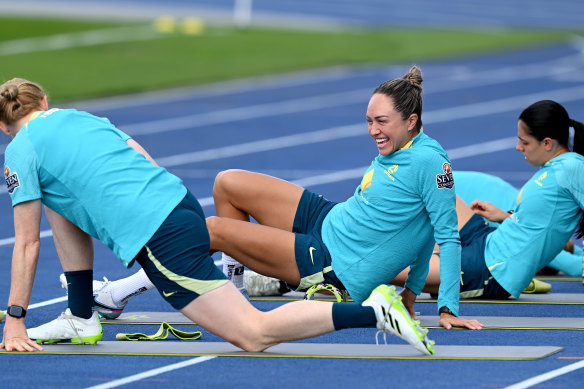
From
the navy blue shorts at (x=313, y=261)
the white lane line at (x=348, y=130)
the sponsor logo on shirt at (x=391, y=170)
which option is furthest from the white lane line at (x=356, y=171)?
the sponsor logo on shirt at (x=391, y=170)

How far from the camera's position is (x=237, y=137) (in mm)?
14711

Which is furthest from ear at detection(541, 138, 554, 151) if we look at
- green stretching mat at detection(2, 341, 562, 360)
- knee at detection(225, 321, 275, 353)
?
knee at detection(225, 321, 275, 353)

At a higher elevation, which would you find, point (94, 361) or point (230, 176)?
point (230, 176)

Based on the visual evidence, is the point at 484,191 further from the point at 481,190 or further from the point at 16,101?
the point at 16,101

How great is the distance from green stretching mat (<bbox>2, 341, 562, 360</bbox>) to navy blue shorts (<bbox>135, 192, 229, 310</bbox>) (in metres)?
0.37

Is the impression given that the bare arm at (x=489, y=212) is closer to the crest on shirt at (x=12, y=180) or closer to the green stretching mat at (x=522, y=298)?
the green stretching mat at (x=522, y=298)

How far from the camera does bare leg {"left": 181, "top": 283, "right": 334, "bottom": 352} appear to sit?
553cm

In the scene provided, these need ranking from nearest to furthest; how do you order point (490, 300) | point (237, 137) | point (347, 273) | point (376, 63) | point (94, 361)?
point (94, 361) < point (347, 273) < point (490, 300) < point (237, 137) < point (376, 63)

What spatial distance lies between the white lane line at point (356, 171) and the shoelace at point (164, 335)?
11.1 feet

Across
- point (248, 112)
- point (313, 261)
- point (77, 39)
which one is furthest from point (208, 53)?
point (313, 261)

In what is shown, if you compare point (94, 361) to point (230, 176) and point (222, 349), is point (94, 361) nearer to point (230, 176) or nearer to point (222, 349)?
point (222, 349)

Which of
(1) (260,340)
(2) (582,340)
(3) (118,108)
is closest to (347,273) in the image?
(1) (260,340)

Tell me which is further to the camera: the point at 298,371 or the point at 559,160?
the point at 559,160

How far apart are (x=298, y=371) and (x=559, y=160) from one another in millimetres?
2360
